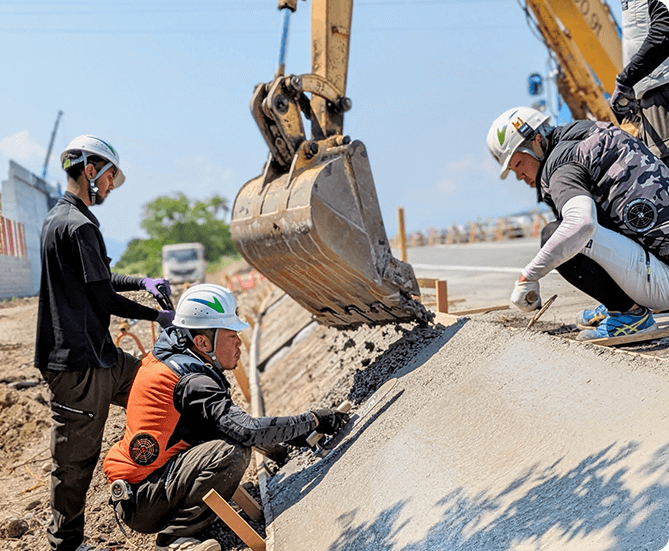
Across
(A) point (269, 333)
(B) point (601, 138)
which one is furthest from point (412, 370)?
(A) point (269, 333)

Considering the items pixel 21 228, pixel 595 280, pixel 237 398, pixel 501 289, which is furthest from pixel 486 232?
pixel 595 280

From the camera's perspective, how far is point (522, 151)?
13.3 ft

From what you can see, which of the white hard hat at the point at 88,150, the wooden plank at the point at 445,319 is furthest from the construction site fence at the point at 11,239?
the wooden plank at the point at 445,319

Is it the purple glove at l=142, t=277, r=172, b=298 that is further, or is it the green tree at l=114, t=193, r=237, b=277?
the green tree at l=114, t=193, r=237, b=277

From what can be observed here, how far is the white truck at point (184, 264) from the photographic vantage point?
27.9 metres

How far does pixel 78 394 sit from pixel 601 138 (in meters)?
3.43

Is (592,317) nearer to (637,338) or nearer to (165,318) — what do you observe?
(637,338)

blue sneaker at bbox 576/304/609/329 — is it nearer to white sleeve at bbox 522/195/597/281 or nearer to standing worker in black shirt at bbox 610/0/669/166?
white sleeve at bbox 522/195/597/281

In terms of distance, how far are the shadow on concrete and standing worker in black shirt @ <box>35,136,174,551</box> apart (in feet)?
5.53

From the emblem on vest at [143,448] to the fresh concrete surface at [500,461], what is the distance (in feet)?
2.67

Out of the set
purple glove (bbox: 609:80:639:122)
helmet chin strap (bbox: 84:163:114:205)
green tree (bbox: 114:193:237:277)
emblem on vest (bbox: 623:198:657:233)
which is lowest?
green tree (bbox: 114:193:237:277)

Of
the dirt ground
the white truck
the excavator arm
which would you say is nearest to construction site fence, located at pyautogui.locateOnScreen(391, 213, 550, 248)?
the white truck

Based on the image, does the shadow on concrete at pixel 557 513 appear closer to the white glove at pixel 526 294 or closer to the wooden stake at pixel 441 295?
the white glove at pixel 526 294

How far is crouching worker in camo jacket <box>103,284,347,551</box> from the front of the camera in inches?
133
